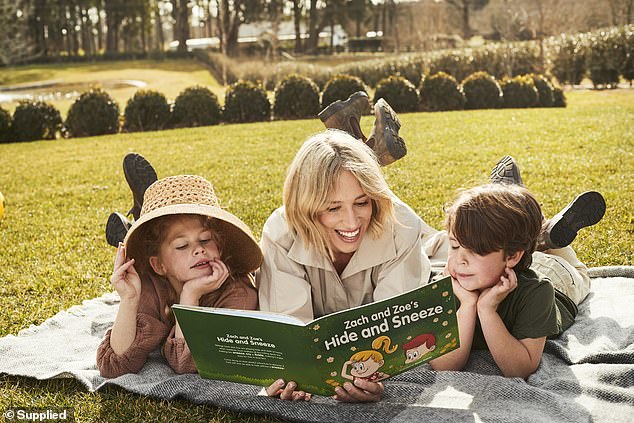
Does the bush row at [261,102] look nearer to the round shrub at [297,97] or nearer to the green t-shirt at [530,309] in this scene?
the round shrub at [297,97]

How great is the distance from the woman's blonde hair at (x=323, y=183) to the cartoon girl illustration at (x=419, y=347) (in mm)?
759

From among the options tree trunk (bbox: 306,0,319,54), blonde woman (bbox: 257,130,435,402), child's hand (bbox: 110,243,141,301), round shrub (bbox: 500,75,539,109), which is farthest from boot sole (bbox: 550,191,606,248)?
tree trunk (bbox: 306,0,319,54)

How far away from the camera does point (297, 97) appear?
52.4 feet

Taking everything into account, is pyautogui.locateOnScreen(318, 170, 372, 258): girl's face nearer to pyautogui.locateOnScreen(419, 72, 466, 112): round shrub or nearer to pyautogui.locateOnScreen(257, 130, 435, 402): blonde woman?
pyautogui.locateOnScreen(257, 130, 435, 402): blonde woman

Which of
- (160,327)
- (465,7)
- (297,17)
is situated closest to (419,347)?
(160,327)

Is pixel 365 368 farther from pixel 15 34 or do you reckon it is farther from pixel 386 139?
pixel 15 34

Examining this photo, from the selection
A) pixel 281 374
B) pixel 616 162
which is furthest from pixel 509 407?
pixel 616 162

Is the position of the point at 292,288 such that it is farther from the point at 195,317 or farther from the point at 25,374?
the point at 25,374

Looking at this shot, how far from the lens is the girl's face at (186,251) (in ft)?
11.0

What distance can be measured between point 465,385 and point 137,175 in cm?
243

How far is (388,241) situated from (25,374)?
6.29 feet

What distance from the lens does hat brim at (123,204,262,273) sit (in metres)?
3.34

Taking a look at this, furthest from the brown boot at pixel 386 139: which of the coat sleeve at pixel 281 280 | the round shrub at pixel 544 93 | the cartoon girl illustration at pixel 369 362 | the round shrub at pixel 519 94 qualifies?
the round shrub at pixel 544 93

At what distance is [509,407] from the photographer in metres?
2.90
